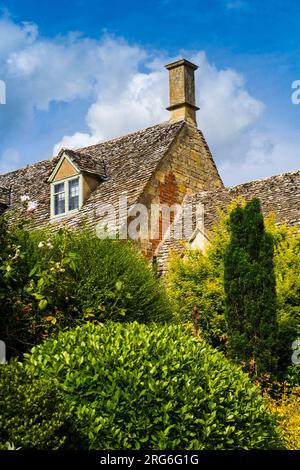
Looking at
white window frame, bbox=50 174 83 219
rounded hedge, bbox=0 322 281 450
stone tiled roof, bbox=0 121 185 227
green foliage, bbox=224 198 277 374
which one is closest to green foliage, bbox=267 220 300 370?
green foliage, bbox=224 198 277 374

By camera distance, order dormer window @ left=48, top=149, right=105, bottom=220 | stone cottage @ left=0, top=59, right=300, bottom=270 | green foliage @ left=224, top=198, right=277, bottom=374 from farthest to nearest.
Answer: dormer window @ left=48, top=149, right=105, bottom=220 → stone cottage @ left=0, top=59, right=300, bottom=270 → green foliage @ left=224, top=198, right=277, bottom=374

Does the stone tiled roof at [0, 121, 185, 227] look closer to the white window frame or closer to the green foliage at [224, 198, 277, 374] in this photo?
the white window frame

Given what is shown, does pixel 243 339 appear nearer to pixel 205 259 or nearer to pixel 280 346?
pixel 280 346

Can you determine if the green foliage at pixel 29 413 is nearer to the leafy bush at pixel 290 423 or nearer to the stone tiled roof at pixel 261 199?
the leafy bush at pixel 290 423

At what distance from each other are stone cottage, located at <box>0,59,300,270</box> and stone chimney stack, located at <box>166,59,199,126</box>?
36 mm

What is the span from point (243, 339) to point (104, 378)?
720 centimetres

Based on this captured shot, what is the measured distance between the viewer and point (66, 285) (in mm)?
11336

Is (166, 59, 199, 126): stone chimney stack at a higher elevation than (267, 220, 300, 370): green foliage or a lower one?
higher

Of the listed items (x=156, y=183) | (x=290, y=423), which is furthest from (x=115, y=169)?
(x=290, y=423)

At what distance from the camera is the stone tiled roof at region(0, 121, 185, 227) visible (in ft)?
75.8

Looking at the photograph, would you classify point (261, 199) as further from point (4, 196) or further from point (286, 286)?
point (4, 196)

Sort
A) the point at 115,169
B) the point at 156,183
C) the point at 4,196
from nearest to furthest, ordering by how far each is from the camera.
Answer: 1. the point at 156,183
2. the point at 115,169
3. the point at 4,196

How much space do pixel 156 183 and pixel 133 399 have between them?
15.8 metres

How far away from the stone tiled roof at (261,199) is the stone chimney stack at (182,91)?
11.0 ft
